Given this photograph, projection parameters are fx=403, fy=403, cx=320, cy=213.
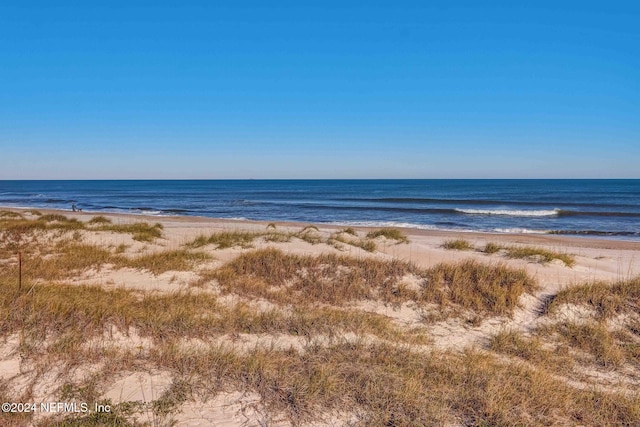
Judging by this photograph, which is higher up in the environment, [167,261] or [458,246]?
[167,261]

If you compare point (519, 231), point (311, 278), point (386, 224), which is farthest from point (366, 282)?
point (386, 224)

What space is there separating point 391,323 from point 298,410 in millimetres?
3081

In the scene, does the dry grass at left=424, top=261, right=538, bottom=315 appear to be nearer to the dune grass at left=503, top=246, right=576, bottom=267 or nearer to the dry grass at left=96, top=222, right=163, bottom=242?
the dune grass at left=503, top=246, right=576, bottom=267

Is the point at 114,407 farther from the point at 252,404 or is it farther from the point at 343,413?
the point at 343,413

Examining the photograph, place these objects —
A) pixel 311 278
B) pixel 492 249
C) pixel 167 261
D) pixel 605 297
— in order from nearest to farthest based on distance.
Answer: pixel 605 297
pixel 311 278
pixel 167 261
pixel 492 249

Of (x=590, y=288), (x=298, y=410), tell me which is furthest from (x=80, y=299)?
(x=590, y=288)

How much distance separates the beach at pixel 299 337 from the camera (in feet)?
13.7

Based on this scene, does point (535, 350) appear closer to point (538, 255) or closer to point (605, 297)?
point (605, 297)

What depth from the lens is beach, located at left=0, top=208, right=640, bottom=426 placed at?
416cm

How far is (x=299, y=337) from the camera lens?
5.98 meters

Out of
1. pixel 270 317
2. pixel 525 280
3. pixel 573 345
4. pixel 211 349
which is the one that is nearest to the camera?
pixel 211 349

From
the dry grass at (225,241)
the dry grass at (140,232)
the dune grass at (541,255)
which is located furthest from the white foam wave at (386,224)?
the dry grass at (140,232)

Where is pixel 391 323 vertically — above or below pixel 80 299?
below

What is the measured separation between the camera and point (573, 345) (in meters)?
6.13
